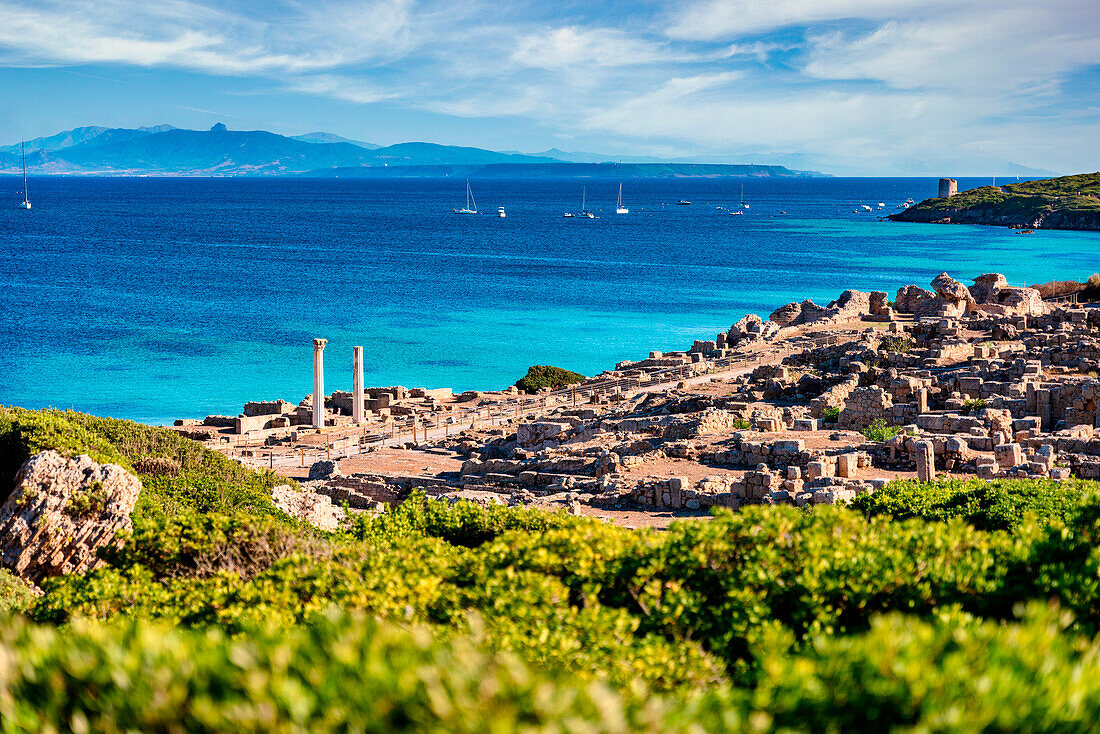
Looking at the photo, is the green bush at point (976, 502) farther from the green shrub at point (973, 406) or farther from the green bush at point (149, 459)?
the green shrub at point (973, 406)

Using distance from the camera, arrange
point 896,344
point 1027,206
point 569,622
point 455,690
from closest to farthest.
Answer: point 455,690, point 569,622, point 896,344, point 1027,206

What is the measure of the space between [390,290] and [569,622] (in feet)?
227

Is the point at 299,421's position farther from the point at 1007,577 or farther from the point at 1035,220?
the point at 1035,220

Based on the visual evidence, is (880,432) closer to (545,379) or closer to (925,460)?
(925,460)

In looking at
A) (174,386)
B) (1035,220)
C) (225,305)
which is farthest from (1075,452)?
(1035,220)

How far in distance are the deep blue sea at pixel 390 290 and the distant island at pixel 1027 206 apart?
10.3 metres

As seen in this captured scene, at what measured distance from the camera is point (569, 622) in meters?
7.76

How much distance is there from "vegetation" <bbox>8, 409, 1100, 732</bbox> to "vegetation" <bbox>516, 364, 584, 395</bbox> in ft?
87.8

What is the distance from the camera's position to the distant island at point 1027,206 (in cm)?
12975

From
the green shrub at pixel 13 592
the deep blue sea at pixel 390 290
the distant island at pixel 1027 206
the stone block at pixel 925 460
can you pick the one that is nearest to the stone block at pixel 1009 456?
the stone block at pixel 925 460

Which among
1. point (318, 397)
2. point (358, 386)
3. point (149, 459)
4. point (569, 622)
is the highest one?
point (569, 622)

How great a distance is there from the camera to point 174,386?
150 ft

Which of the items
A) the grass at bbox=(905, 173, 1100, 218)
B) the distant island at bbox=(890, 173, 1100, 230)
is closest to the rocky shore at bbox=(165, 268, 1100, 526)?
the distant island at bbox=(890, 173, 1100, 230)

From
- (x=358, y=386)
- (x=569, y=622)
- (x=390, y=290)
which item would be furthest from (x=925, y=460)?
(x=390, y=290)
